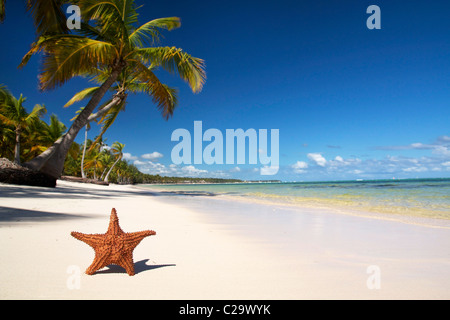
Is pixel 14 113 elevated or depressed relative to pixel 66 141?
elevated

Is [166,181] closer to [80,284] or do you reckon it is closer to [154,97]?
[154,97]

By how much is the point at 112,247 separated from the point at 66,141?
1153cm

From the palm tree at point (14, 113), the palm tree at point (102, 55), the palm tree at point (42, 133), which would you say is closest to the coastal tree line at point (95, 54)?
the palm tree at point (102, 55)

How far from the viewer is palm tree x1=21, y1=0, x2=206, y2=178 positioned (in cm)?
1058

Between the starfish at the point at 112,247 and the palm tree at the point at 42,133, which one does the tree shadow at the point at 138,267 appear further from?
the palm tree at the point at 42,133

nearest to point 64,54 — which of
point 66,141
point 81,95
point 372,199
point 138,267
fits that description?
point 66,141

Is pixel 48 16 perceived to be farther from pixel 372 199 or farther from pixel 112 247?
pixel 372 199

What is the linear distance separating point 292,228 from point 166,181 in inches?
6257

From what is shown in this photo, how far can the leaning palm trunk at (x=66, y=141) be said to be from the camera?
38.7ft

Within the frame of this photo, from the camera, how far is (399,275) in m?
2.72

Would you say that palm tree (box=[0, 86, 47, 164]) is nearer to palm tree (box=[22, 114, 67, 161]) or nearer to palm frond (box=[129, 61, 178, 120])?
palm tree (box=[22, 114, 67, 161])

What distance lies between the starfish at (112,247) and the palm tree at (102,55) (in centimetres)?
1021

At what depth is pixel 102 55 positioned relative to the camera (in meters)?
10.8
